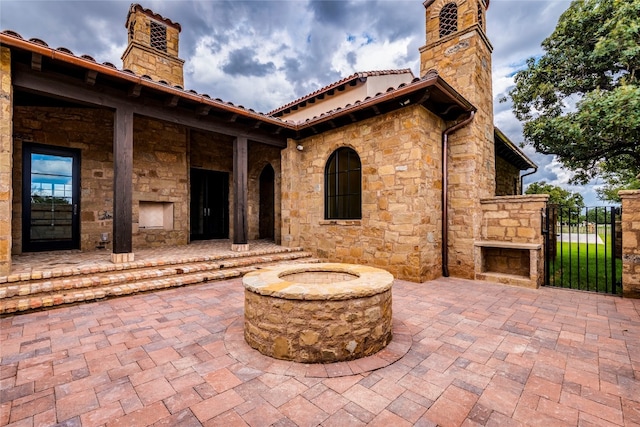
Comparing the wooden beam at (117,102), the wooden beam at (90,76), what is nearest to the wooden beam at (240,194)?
the wooden beam at (117,102)

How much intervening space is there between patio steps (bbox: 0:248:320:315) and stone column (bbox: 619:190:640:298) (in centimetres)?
637

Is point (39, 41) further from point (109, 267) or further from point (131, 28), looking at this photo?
point (131, 28)

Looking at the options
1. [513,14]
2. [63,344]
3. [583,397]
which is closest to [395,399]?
[583,397]

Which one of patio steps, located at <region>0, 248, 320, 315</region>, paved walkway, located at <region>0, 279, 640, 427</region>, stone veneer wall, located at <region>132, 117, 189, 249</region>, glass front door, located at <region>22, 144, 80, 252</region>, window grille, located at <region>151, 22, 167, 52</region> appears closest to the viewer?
paved walkway, located at <region>0, 279, 640, 427</region>

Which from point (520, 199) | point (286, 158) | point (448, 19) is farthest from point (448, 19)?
point (286, 158)

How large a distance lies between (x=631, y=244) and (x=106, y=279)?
8.28m

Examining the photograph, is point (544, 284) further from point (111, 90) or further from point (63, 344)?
point (111, 90)

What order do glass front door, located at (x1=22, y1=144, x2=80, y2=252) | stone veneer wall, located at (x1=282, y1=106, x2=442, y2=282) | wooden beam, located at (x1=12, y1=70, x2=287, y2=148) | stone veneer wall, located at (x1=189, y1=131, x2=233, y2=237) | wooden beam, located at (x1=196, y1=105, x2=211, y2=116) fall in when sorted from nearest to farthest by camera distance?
wooden beam, located at (x1=12, y1=70, x2=287, y2=148) < stone veneer wall, located at (x1=282, y1=106, x2=442, y2=282) < wooden beam, located at (x1=196, y1=105, x2=211, y2=116) < glass front door, located at (x1=22, y1=144, x2=80, y2=252) < stone veneer wall, located at (x1=189, y1=131, x2=233, y2=237)

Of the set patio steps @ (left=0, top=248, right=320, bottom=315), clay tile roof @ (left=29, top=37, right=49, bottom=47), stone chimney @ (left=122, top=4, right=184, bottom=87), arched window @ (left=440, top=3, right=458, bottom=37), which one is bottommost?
patio steps @ (left=0, top=248, right=320, bottom=315)

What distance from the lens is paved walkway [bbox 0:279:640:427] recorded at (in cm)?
170

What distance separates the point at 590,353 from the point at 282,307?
9.54 ft

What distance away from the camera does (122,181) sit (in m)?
4.79

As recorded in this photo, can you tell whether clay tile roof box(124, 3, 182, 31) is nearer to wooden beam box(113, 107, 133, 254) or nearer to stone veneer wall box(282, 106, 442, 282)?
wooden beam box(113, 107, 133, 254)

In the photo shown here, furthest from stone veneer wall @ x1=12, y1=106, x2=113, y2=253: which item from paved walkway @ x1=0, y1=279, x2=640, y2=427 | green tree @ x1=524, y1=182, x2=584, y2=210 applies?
green tree @ x1=524, y1=182, x2=584, y2=210
